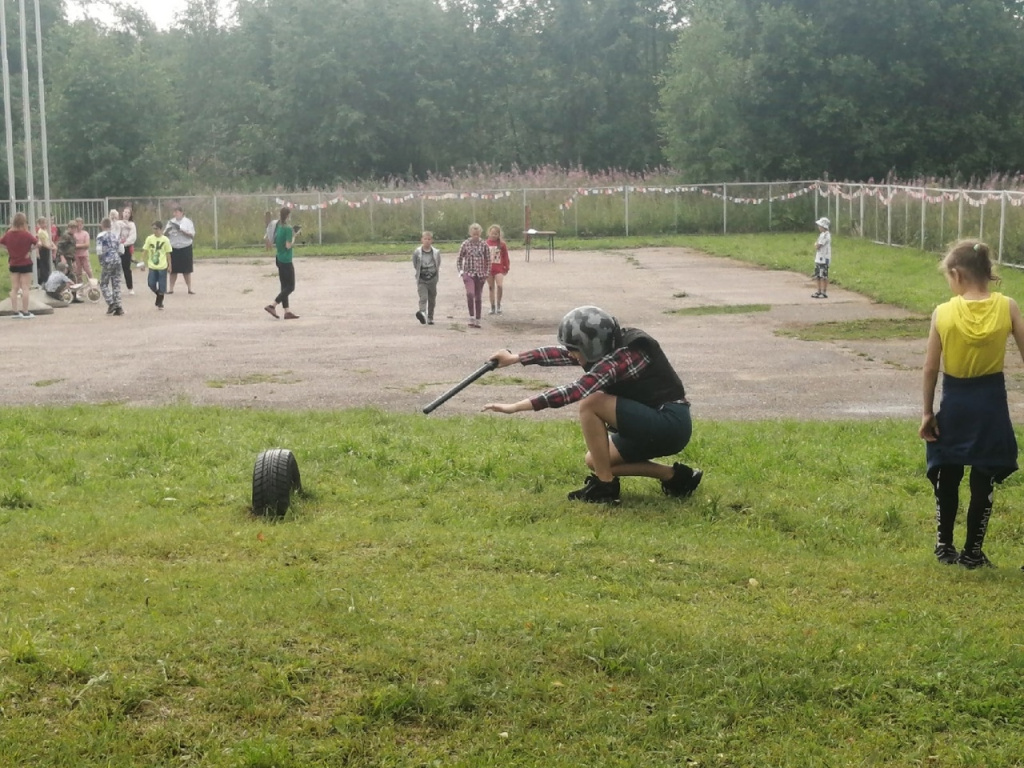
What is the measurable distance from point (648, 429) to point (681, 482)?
21.9 inches

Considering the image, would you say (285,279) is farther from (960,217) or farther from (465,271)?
(960,217)

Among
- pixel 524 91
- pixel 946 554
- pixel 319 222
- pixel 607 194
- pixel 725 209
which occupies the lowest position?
pixel 946 554

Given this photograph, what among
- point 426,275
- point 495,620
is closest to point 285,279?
point 426,275

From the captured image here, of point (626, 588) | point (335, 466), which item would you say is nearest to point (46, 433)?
point (335, 466)

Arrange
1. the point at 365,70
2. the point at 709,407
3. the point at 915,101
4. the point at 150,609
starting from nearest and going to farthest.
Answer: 1. the point at 150,609
2. the point at 709,407
3. the point at 915,101
4. the point at 365,70

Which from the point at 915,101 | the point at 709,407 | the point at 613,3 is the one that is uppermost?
the point at 613,3

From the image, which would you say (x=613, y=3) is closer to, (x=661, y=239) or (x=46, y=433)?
(x=661, y=239)

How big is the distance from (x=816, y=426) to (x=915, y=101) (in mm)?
50188

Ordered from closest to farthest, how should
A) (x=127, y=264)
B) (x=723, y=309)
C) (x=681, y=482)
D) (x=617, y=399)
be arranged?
(x=617, y=399), (x=681, y=482), (x=723, y=309), (x=127, y=264)

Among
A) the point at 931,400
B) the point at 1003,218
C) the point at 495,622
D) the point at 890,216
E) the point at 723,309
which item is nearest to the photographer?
the point at 495,622

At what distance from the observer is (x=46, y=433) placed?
36.2ft

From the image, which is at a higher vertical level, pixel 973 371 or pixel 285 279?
pixel 973 371

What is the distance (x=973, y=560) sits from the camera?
6.98 m

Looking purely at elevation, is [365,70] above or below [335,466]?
above
